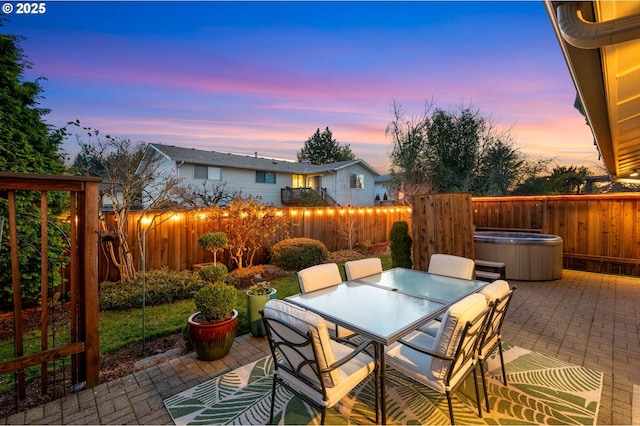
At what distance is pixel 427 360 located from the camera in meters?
2.20

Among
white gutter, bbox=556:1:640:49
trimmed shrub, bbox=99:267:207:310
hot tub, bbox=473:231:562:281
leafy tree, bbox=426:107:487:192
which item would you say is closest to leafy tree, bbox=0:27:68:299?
trimmed shrub, bbox=99:267:207:310

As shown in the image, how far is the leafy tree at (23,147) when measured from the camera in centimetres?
390

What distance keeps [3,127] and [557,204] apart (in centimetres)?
1178

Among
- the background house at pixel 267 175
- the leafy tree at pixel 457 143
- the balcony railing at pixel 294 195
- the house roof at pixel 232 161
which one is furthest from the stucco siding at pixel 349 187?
the leafy tree at pixel 457 143

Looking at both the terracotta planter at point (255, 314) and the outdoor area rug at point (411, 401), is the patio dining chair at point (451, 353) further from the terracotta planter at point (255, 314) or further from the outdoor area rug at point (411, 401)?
the terracotta planter at point (255, 314)

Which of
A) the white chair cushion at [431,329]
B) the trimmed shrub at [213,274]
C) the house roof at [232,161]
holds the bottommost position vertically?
the white chair cushion at [431,329]

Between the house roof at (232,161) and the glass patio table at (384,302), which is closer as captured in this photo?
the glass patio table at (384,302)

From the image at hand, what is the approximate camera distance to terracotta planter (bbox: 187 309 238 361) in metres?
2.96

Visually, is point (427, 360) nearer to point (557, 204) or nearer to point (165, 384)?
point (165, 384)

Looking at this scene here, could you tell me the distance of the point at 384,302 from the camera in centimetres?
268

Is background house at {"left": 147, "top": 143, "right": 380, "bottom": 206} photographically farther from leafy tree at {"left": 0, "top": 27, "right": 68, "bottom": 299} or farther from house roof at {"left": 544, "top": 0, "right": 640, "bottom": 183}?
house roof at {"left": 544, "top": 0, "right": 640, "bottom": 183}

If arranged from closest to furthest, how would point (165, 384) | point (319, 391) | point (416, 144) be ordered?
point (319, 391), point (165, 384), point (416, 144)

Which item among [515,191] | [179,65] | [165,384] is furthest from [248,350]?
[515,191]

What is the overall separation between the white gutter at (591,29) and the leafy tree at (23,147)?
5.51m
